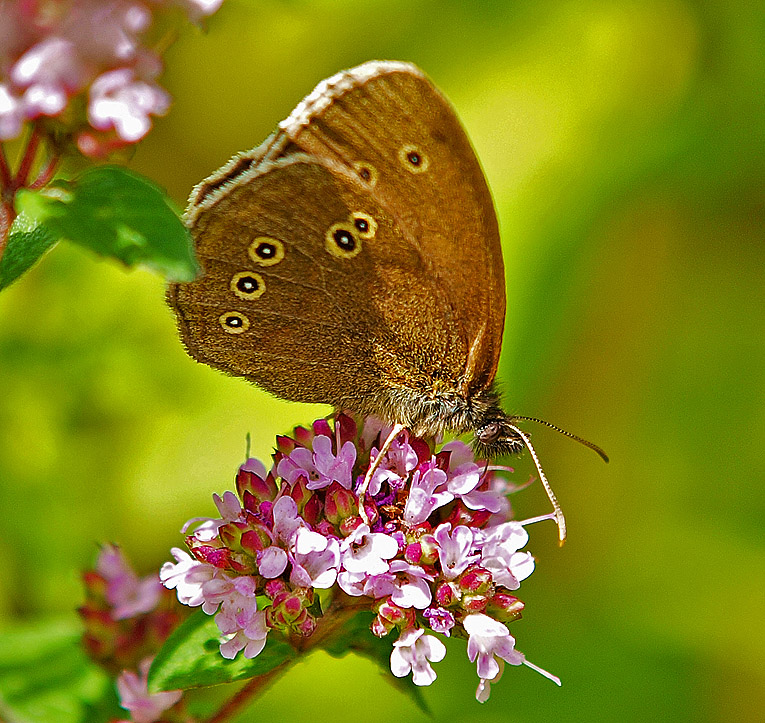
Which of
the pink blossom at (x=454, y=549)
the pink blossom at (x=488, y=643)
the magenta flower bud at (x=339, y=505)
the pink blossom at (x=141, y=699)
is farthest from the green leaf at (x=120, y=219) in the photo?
the pink blossom at (x=141, y=699)

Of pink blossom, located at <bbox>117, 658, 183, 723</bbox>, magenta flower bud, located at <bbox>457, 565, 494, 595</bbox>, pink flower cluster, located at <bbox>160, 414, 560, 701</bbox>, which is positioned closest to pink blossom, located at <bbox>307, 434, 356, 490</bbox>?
pink flower cluster, located at <bbox>160, 414, 560, 701</bbox>

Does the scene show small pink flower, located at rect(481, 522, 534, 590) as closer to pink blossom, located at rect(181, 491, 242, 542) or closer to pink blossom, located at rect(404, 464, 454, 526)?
pink blossom, located at rect(404, 464, 454, 526)

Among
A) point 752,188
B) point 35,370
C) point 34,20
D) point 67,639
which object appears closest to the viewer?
point 34,20

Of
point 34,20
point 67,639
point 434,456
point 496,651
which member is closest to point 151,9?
point 34,20

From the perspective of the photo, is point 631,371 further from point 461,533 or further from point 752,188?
point 461,533

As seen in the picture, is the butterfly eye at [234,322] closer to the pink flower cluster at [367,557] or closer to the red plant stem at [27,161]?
the pink flower cluster at [367,557]
